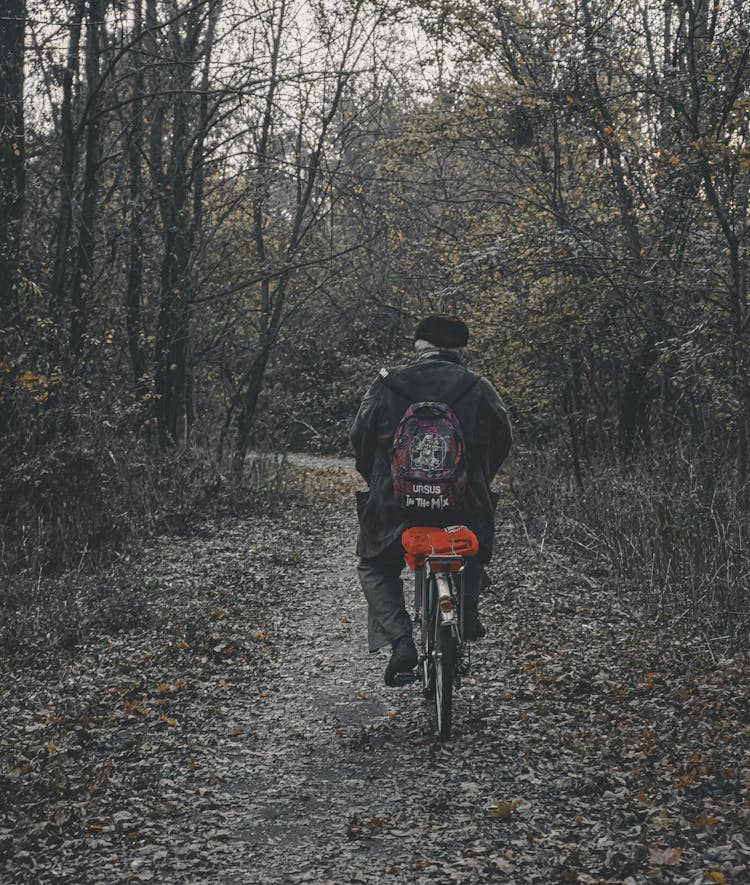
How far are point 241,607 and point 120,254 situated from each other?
5998 mm

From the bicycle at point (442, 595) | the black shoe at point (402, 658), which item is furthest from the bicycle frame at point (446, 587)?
the black shoe at point (402, 658)

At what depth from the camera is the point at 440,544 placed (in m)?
4.93

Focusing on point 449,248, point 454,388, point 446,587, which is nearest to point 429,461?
point 454,388

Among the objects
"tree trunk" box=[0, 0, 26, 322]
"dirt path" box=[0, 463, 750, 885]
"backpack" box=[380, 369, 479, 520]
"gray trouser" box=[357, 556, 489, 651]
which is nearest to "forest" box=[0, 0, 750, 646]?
"tree trunk" box=[0, 0, 26, 322]

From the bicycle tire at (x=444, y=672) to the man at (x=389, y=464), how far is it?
28 cm

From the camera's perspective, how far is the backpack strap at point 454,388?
5109 mm

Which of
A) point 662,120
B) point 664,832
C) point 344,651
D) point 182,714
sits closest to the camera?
point 664,832

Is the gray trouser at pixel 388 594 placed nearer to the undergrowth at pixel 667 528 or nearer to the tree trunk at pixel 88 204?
the undergrowth at pixel 667 528

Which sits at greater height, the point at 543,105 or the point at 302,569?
the point at 543,105

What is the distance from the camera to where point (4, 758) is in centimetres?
489

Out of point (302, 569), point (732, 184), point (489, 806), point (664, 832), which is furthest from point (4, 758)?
point (732, 184)

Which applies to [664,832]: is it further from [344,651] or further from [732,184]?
[732,184]

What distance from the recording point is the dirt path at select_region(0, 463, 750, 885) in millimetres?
3873

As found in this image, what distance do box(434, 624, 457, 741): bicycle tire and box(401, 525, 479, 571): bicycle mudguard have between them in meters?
0.35
